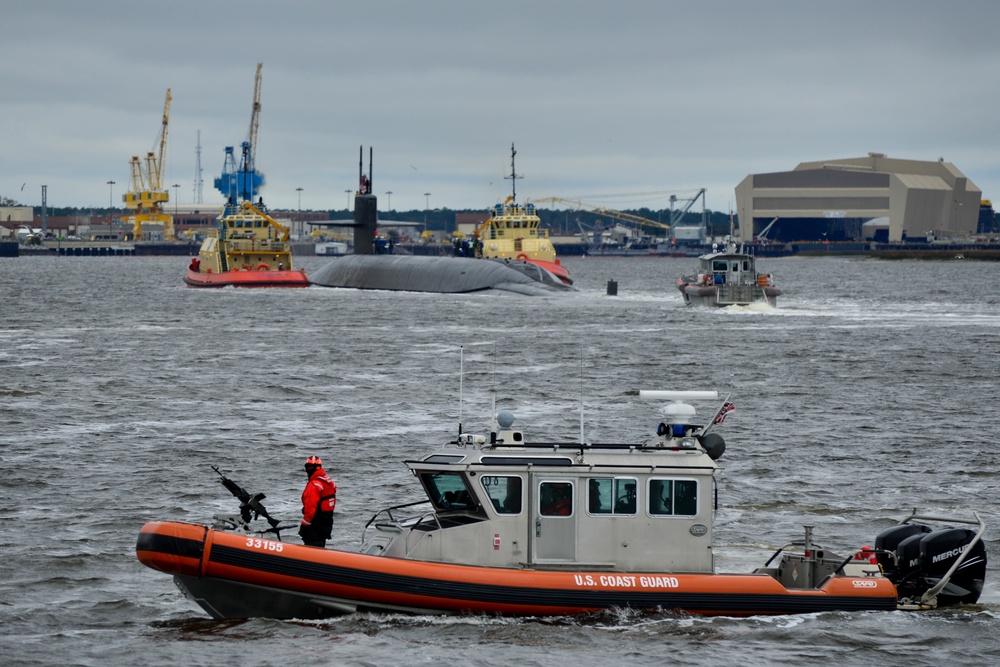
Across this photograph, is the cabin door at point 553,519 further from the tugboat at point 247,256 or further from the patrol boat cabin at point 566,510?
the tugboat at point 247,256

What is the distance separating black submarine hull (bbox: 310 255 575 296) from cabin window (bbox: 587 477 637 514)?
86.0 m

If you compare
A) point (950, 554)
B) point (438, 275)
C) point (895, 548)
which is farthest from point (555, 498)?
point (438, 275)

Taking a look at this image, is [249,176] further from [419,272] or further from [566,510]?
[566,510]

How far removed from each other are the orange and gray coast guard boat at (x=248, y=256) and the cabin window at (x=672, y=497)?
98.5 meters

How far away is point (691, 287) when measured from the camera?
9069 cm

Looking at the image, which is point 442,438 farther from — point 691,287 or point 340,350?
point 691,287

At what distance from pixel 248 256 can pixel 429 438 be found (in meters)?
87.5

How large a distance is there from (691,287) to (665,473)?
7267 cm

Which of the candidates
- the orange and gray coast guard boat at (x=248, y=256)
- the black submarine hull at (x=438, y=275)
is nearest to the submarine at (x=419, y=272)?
the black submarine hull at (x=438, y=275)

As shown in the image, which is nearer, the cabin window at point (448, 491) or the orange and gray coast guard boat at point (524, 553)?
the orange and gray coast guard boat at point (524, 553)

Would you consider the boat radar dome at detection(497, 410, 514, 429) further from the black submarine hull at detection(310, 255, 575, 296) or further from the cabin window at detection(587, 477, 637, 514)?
the black submarine hull at detection(310, 255, 575, 296)

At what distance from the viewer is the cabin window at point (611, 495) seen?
19031 mm

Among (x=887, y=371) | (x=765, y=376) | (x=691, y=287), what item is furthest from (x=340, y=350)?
(x=691, y=287)

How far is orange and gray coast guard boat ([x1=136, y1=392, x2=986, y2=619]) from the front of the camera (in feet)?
61.0
